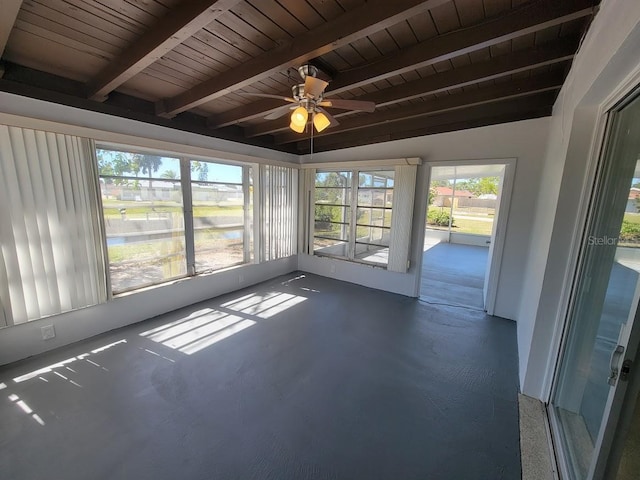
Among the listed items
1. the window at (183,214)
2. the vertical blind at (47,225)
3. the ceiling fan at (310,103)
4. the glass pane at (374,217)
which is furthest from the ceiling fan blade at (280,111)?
the glass pane at (374,217)

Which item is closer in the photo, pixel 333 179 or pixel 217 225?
pixel 217 225

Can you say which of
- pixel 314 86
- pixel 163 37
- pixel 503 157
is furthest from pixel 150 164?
pixel 503 157

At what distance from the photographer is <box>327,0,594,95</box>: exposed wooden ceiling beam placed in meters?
1.51

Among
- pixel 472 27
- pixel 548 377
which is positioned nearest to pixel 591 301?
pixel 548 377

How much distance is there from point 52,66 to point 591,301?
4295 millimetres

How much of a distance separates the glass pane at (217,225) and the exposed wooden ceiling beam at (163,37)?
1.55 metres

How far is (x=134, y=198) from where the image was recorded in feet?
9.90

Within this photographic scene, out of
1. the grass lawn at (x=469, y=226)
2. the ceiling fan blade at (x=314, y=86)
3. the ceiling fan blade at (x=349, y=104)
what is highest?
the ceiling fan blade at (x=314, y=86)

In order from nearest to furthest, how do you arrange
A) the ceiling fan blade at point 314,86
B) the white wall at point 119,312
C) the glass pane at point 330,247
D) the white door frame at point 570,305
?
the white door frame at point 570,305 < the ceiling fan blade at point 314,86 < the white wall at point 119,312 < the glass pane at point 330,247

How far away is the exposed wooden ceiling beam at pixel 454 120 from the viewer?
293cm

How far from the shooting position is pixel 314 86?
6.18ft

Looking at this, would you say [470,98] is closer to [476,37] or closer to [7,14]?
[476,37]

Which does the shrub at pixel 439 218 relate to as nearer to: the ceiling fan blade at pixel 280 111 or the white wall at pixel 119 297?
the white wall at pixel 119 297

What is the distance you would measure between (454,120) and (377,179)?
130cm
